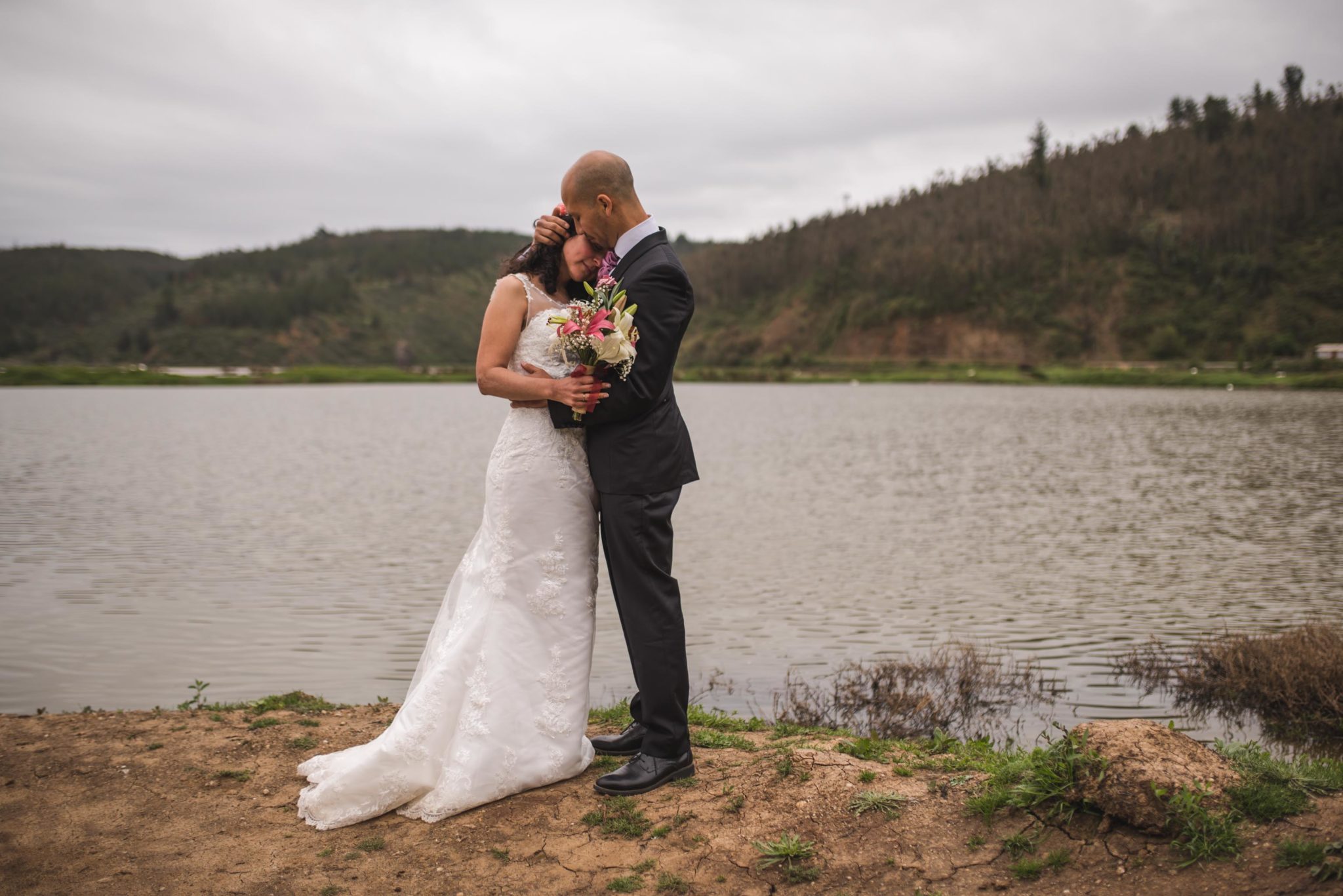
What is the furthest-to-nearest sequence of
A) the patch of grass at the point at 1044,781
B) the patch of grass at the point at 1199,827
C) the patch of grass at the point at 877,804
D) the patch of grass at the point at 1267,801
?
the patch of grass at the point at 877,804 → the patch of grass at the point at 1044,781 → the patch of grass at the point at 1267,801 → the patch of grass at the point at 1199,827

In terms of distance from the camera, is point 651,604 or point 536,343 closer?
point 651,604

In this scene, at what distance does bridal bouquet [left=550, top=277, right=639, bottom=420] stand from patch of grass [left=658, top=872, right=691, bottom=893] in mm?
2358

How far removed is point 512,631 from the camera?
18.1 ft

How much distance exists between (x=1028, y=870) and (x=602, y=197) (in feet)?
13.0

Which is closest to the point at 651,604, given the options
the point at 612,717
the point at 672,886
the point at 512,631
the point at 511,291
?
the point at 512,631

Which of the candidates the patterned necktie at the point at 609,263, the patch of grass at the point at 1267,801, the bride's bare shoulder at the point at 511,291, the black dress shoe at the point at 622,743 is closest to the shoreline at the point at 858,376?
the patch of grass at the point at 1267,801

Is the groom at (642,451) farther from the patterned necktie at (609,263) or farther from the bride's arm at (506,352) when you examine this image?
the bride's arm at (506,352)

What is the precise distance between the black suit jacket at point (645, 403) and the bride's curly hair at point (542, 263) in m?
0.46

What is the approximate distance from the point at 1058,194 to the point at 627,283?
178522 mm

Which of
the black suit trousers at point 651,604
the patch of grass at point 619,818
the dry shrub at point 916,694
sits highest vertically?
the black suit trousers at point 651,604

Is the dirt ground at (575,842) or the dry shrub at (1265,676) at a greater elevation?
the dirt ground at (575,842)

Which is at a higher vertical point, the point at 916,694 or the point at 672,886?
the point at 672,886

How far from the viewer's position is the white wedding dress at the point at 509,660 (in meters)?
5.34

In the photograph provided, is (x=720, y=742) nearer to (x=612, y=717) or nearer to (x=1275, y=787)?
(x=612, y=717)
